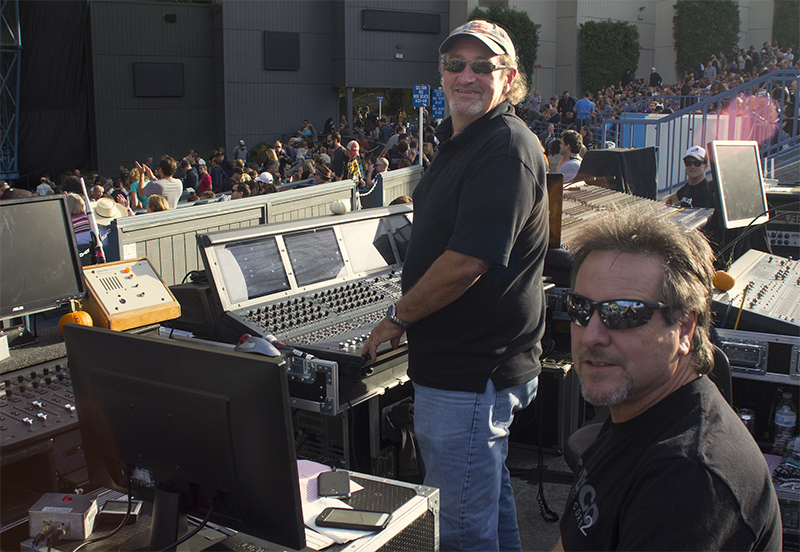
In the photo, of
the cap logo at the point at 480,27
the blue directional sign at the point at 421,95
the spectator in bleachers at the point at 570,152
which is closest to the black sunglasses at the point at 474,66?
the cap logo at the point at 480,27

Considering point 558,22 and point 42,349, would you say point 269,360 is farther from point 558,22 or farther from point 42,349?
point 558,22

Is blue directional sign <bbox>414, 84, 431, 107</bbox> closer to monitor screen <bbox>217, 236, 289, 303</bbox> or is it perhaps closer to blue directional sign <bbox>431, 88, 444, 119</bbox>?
blue directional sign <bbox>431, 88, 444, 119</bbox>

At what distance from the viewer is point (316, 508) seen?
211 cm

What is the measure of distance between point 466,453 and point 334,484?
56 centimetres

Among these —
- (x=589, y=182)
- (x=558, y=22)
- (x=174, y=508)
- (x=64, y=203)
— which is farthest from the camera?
(x=558, y=22)

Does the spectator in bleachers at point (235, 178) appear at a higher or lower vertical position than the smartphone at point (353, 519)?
higher

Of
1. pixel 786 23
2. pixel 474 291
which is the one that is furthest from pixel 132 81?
pixel 786 23

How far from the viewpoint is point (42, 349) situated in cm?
306

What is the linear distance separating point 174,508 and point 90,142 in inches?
928

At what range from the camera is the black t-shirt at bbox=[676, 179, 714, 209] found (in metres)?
6.41

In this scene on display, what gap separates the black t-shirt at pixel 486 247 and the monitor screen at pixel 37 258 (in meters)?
1.47

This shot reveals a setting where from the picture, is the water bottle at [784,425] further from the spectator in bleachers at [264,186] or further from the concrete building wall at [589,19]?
the concrete building wall at [589,19]

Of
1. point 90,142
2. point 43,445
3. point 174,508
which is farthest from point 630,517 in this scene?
point 90,142

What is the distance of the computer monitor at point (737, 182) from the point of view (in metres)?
4.60
